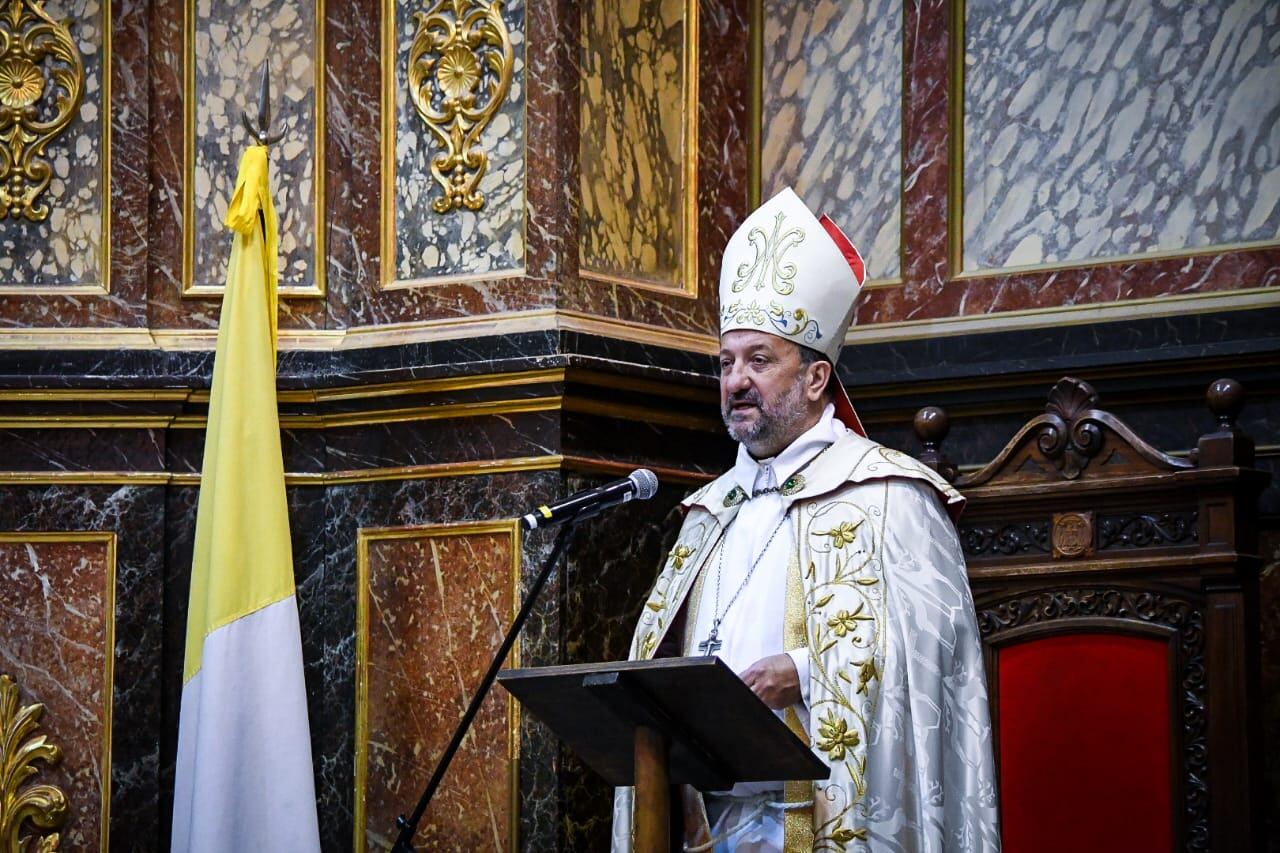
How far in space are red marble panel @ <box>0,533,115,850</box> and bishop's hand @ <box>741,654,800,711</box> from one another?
6.30ft

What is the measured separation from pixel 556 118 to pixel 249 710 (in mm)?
1653

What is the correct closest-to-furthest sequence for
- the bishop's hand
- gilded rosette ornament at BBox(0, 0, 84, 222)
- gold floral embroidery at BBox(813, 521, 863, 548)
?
the bishop's hand < gold floral embroidery at BBox(813, 521, 863, 548) < gilded rosette ornament at BBox(0, 0, 84, 222)

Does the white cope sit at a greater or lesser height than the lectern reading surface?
greater

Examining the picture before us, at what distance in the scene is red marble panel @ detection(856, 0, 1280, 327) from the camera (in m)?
5.16

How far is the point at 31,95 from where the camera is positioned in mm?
5422

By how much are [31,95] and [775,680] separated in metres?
2.78

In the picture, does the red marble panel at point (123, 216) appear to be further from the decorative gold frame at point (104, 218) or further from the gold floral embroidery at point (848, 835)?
the gold floral embroidery at point (848, 835)

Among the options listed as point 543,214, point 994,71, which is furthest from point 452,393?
point 994,71

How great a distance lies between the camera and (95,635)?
511 centimetres

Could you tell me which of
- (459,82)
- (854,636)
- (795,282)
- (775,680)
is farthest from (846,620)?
(459,82)

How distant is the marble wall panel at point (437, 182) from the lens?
16.8 feet

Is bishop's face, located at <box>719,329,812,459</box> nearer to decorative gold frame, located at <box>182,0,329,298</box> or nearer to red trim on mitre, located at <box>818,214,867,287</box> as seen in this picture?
red trim on mitre, located at <box>818,214,867,287</box>

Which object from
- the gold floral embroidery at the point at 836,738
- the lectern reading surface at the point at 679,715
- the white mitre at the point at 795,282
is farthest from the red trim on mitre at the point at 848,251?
the lectern reading surface at the point at 679,715

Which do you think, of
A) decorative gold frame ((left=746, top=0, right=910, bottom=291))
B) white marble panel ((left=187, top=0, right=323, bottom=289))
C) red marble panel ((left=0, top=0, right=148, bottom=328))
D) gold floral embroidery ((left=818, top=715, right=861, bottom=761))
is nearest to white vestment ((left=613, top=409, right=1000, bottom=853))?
gold floral embroidery ((left=818, top=715, right=861, bottom=761))
